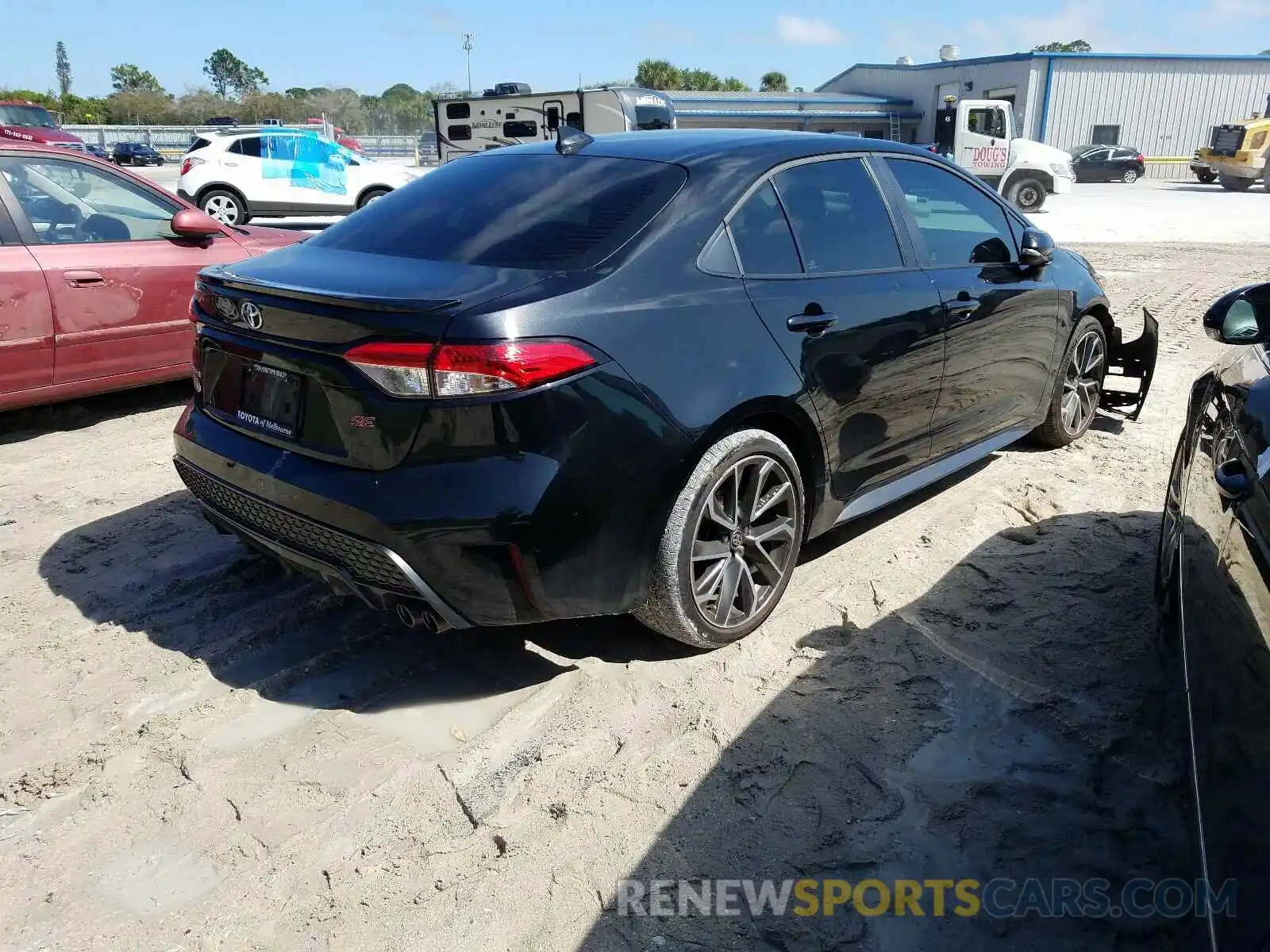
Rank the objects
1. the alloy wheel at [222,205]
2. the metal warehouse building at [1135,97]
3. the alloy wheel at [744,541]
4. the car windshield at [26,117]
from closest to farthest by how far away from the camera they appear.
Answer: the alloy wheel at [744,541], the alloy wheel at [222,205], the car windshield at [26,117], the metal warehouse building at [1135,97]

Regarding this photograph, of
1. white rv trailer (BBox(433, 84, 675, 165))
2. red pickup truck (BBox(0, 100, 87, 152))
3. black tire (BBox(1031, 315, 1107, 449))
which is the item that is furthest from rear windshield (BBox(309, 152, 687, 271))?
red pickup truck (BBox(0, 100, 87, 152))

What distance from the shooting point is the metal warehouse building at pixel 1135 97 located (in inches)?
1559

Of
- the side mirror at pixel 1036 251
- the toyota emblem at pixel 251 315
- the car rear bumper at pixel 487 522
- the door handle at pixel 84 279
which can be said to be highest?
the side mirror at pixel 1036 251

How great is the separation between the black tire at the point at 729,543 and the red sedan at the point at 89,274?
3.91 meters

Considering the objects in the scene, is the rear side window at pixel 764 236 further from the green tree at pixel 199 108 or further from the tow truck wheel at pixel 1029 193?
the green tree at pixel 199 108

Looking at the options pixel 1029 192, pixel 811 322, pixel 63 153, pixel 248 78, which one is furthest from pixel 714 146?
pixel 248 78

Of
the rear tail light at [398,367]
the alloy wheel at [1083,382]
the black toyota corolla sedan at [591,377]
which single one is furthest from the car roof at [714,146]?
the alloy wheel at [1083,382]

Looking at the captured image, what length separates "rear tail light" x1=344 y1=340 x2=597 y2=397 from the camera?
2551mm

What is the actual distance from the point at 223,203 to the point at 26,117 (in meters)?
14.0

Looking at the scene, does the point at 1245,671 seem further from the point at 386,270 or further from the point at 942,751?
the point at 386,270

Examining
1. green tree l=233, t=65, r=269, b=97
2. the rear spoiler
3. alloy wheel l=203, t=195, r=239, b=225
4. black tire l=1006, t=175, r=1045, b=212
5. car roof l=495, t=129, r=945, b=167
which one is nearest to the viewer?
car roof l=495, t=129, r=945, b=167

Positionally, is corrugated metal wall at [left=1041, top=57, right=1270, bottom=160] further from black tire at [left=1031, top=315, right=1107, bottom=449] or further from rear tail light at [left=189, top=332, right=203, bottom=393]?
rear tail light at [left=189, top=332, right=203, bottom=393]

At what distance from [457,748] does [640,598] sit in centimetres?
69

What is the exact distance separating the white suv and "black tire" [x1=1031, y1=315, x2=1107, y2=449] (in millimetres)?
12999
